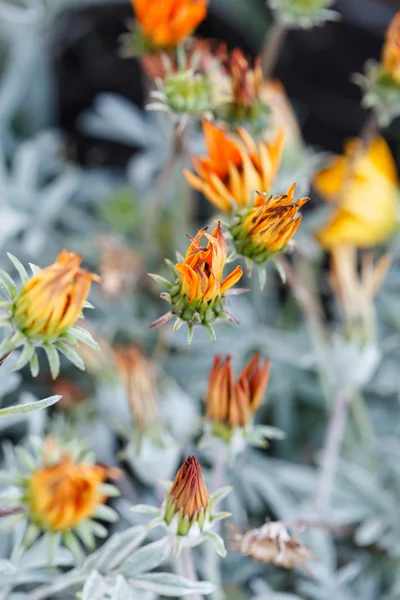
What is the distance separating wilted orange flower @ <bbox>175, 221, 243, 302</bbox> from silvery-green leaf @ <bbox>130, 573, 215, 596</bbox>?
0.18 meters

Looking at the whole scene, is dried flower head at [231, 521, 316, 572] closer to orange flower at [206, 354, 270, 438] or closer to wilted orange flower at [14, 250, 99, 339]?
orange flower at [206, 354, 270, 438]

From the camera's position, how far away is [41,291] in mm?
415

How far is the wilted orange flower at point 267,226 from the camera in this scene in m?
0.43

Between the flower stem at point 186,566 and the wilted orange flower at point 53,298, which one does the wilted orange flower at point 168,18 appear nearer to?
the wilted orange flower at point 53,298

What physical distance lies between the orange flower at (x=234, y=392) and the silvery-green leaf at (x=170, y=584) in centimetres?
11

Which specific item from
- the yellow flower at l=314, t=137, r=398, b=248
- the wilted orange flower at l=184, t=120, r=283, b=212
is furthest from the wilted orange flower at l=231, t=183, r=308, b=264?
the yellow flower at l=314, t=137, r=398, b=248

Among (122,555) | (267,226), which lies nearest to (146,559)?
(122,555)

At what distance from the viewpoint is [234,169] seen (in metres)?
0.51

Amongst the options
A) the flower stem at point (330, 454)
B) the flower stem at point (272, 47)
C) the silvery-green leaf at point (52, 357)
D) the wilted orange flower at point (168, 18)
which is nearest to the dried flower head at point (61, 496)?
the silvery-green leaf at point (52, 357)

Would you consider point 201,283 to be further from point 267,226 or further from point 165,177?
point 165,177

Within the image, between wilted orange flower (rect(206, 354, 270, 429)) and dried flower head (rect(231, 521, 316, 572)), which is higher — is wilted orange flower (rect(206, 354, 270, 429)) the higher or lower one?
the higher one

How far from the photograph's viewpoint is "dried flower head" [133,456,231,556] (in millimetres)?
438

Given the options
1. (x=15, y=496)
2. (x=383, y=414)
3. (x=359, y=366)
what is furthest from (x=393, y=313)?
(x=15, y=496)

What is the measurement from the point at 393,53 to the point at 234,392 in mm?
302
